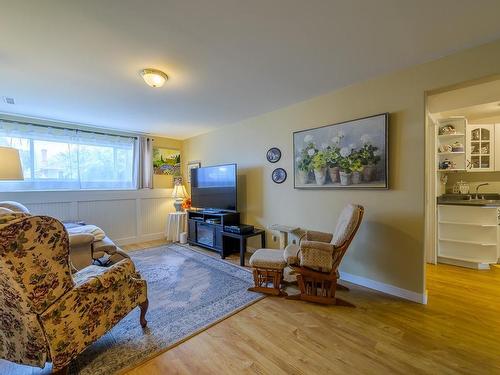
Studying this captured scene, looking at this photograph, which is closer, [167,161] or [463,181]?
[463,181]

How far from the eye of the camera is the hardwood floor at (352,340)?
59.3 inches

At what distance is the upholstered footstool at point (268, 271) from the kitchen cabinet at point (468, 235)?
8.52ft

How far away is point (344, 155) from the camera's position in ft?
9.02

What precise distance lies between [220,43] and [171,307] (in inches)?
95.0

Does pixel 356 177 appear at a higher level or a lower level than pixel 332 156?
lower

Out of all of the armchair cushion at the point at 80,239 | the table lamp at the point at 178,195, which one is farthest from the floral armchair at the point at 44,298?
the table lamp at the point at 178,195

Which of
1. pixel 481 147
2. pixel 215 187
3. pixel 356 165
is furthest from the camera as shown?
pixel 215 187

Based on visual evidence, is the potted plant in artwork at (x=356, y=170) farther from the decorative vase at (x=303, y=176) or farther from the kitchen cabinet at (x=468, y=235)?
the kitchen cabinet at (x=468, y=235)

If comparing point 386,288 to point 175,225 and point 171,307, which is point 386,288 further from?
point 175,225

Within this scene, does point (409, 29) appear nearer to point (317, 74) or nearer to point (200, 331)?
point (317, 74)

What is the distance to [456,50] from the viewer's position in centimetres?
200

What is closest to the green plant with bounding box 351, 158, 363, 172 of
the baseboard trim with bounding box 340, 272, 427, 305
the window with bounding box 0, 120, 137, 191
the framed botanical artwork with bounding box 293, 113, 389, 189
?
the framed botanical artwork with bounding box 293, 113, 389, 189

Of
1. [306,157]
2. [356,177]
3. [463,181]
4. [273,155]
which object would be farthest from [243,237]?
[463,181]

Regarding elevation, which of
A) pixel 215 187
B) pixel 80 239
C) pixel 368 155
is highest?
pixel 368 155
